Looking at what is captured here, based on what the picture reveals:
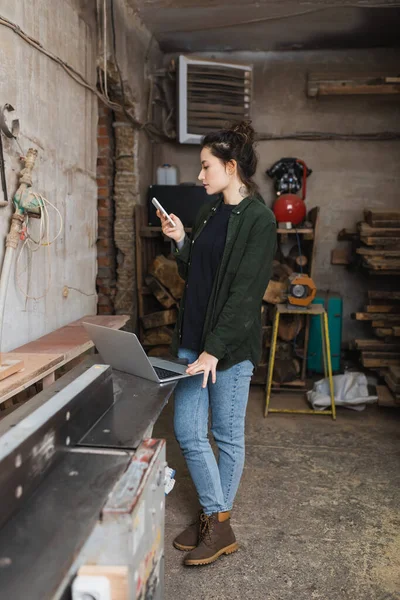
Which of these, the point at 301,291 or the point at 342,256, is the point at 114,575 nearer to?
the point at 301,291

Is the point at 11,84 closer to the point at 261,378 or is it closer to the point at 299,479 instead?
the point at 299,479

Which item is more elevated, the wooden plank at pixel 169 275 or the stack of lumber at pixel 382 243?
the stack of lumber at pixel 382 243

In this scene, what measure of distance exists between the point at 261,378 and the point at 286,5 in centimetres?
278

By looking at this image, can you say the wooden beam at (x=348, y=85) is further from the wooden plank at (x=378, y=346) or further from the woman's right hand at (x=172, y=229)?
the woman's right hand at (x=172, y=229)

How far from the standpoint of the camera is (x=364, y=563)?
2.31 meters

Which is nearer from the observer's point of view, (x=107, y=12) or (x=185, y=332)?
(x=185, y=332)

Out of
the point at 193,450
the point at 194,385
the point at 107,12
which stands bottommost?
the point at 193,450

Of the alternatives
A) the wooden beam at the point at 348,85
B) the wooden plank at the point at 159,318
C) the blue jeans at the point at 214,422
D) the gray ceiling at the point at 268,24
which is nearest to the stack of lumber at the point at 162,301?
the wooden plank at the point at 159,318

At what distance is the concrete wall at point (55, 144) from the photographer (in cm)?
246

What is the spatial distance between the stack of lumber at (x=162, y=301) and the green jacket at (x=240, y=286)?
220cm

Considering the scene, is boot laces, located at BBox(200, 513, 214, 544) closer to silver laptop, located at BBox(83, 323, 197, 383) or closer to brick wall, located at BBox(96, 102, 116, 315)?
silver laptop, located at BBox(83, 323, 197, 383)

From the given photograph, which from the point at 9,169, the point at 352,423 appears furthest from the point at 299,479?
the point at 9,169

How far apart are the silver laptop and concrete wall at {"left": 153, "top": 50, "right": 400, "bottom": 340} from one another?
11.2 feet

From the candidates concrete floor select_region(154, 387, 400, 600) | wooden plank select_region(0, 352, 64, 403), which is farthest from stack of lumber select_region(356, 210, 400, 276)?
wooden plank select_region(0, 352, 64, 403)
